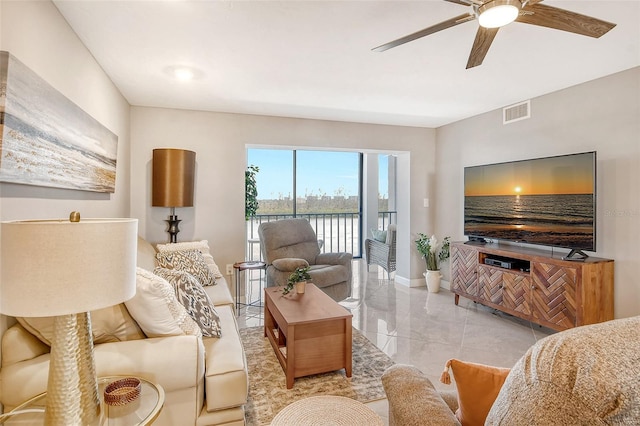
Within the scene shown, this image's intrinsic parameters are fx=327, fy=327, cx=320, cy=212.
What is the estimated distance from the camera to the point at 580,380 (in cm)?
55

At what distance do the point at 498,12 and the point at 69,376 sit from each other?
2.13 m

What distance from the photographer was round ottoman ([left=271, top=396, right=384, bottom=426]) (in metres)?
1.60

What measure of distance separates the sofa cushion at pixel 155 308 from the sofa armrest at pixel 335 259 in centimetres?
243

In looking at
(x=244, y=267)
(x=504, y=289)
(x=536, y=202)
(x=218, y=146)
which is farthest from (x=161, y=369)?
(x=536, y=202)

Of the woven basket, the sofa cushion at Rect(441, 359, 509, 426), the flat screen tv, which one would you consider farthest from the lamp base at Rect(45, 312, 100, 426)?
the flat screen tv

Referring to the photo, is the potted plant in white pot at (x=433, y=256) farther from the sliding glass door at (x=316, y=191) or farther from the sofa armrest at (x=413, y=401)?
the sofa armrest at (x=413, y=401)

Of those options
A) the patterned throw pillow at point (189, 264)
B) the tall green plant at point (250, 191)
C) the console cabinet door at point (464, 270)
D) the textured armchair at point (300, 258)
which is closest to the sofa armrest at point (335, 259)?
the textured armchair at point (300, 258)

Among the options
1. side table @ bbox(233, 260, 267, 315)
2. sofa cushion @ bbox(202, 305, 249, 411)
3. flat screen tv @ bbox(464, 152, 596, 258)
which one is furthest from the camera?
side table @ bbox(233, 260, 267, 315)

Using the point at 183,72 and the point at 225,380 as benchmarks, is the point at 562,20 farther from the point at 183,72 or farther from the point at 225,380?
the point at 183,72

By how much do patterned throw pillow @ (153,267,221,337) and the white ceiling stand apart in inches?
61.8

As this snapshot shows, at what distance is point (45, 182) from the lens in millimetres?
1675

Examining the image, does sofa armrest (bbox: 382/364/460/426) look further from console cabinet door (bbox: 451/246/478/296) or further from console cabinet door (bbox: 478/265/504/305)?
console cabinet door (bbox: 451/246/478/296)

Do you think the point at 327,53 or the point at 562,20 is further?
the point at 327,53

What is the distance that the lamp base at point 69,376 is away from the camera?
3.32ft
